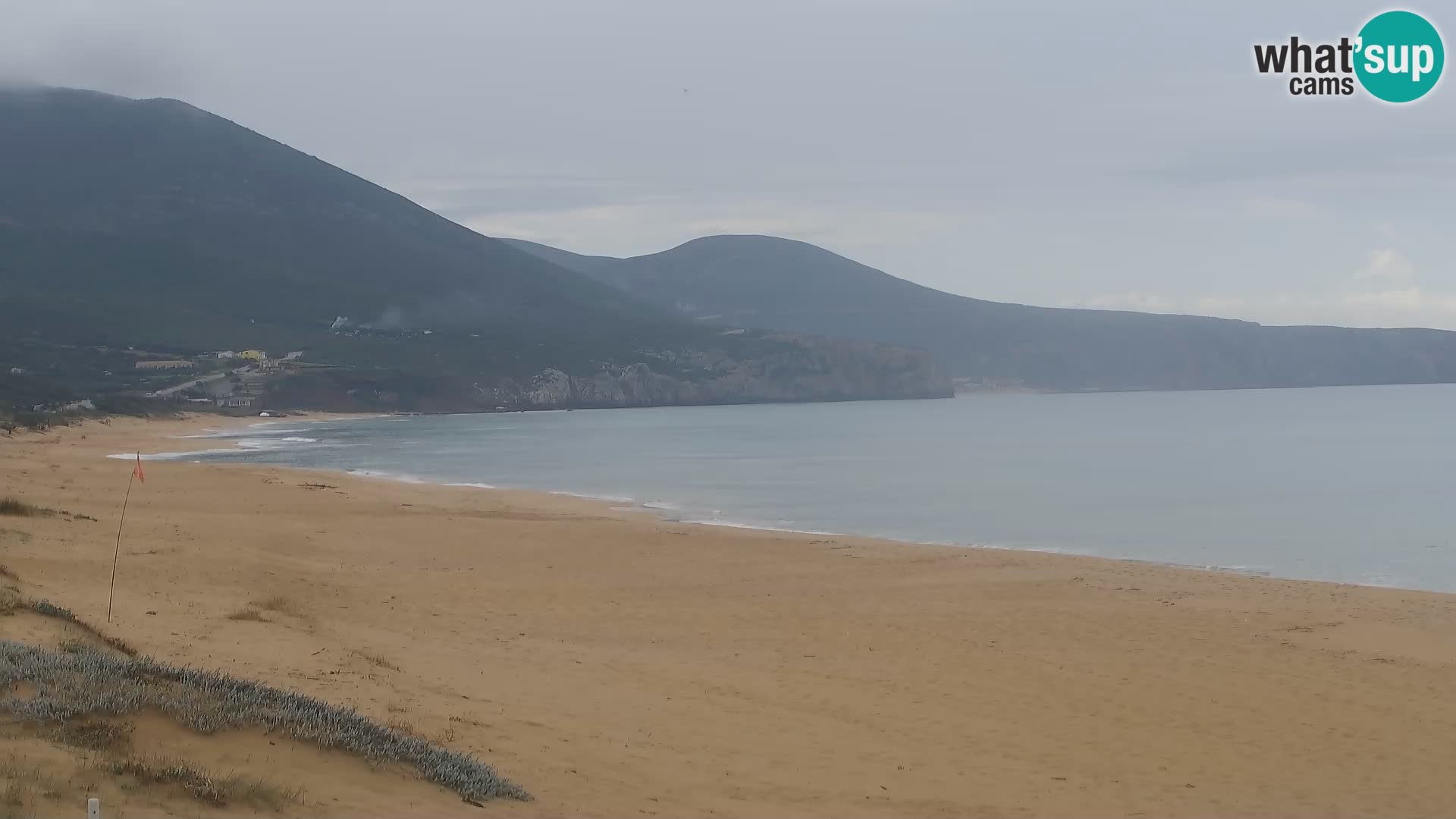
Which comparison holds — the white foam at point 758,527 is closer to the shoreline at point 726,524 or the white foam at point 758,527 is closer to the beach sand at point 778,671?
the shoreline at point 726,524

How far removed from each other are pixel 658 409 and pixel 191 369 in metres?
67.8

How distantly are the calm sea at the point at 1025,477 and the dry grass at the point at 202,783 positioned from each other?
66.3 ft

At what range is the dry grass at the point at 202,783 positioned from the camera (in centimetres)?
586

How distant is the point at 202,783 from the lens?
593 cm

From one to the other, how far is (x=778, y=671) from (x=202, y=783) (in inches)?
278

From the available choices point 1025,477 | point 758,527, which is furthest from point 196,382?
point 758,527

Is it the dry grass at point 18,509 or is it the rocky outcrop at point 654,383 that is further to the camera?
the rocky outcrop at point 654,383

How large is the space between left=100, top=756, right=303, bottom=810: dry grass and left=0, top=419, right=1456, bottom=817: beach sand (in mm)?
113

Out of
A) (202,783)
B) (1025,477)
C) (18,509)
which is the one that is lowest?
(1025,477)

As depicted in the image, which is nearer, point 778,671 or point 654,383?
point 778,671

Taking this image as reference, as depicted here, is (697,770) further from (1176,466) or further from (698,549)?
(1176,466)

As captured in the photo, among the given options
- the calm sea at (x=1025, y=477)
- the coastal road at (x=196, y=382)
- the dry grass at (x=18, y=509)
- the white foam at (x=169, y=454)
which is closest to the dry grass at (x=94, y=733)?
the dry grass at (x=18, y=509)

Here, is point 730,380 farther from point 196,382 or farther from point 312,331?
point 196,382

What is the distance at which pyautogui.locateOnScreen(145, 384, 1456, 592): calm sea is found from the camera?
27.5m
